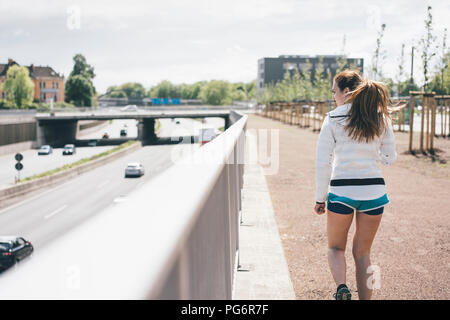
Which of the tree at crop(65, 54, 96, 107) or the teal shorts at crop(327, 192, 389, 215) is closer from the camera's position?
the teal shorts at crop(327, 192, 389, 215)

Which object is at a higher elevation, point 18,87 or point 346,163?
A: point 18,87

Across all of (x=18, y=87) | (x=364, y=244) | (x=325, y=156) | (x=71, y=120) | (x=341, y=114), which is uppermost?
(x=18, y=87)

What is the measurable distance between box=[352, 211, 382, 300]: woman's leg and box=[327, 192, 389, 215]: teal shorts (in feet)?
0.17

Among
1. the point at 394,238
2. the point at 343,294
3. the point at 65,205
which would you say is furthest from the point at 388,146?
the point at 65,205

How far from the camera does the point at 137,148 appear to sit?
9144 cm

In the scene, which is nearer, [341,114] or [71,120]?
[341,114]

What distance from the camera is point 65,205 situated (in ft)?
132

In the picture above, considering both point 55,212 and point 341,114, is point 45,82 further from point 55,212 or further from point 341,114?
point 341,114

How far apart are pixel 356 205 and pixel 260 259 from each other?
78.9 inches

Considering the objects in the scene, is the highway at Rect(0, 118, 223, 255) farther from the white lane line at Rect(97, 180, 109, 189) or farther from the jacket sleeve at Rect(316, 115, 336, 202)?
the jacket sleeve at Rect(316, 115, 336, 202)

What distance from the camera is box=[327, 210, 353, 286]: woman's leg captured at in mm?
3885

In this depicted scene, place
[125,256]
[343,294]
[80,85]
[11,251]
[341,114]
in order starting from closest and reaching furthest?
[125,256] → [343,294] → [341,114] → [11,251] → [80,85]

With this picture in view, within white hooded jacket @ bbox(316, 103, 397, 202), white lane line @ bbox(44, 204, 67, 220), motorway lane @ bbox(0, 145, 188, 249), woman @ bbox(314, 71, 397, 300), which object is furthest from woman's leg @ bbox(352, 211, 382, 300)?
white lane line @ bbox(44, 204, 67, 220)
